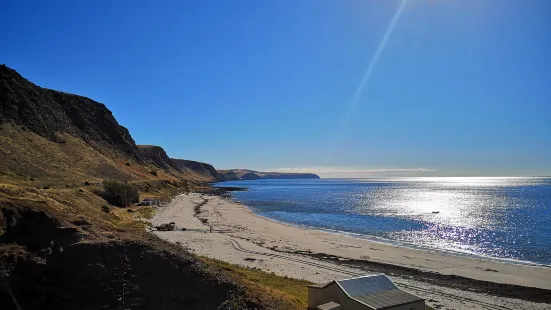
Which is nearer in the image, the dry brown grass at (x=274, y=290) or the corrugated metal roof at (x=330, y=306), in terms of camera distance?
the corrugated metal roof at (x=330, y=306)

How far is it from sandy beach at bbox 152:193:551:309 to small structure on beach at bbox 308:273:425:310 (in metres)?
8.21

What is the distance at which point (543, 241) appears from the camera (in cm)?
4875

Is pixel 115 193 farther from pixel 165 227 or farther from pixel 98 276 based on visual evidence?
pixel 98 276

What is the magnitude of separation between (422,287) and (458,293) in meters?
2.45

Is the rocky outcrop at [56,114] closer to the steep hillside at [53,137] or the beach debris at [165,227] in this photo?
the steep hillside at [53,137]

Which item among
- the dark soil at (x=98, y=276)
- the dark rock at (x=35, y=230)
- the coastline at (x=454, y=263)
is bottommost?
the coastline at (x=454, y=263)

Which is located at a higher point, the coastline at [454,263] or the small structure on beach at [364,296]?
the small structure on beach at [364,296]

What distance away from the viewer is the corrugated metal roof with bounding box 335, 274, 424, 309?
1720cm

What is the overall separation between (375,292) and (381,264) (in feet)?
61.4

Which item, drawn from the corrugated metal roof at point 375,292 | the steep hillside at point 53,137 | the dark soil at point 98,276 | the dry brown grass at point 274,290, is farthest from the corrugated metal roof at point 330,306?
the steep hillside at point 53,137

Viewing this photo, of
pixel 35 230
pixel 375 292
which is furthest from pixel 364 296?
pixel 35 230

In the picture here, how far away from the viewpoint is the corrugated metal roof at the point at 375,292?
17.2 meters

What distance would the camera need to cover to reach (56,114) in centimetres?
10138

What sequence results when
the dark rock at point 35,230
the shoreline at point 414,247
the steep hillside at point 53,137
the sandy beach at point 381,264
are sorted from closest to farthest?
the dark rock at point 35,230
the sandy beach at point 381,264
the shoreline at point 414,247
the steep hillside at point 53,137
